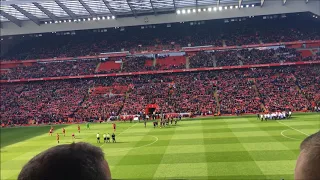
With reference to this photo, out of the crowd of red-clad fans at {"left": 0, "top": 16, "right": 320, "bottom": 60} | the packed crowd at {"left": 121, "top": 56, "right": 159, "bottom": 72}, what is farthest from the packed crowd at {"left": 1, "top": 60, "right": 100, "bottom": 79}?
the packed crowd at {"left": 121, "top": 56, "right": 159, "bottom": 72}

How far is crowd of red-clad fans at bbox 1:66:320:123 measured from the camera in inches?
2037

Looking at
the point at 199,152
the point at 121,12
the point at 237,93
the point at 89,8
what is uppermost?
the point at 121,12

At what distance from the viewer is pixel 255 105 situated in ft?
166

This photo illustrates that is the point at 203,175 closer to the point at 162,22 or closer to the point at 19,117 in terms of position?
the point at 19,117

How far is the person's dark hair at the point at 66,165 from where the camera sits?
1788 mm

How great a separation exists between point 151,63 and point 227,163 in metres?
51.4

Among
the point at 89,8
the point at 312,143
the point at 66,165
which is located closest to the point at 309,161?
the point at 312,143

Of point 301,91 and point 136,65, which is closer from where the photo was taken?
point 301,91

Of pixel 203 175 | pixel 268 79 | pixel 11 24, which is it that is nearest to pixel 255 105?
pixel 268 79

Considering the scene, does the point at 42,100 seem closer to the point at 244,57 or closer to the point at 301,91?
the point at 244,57

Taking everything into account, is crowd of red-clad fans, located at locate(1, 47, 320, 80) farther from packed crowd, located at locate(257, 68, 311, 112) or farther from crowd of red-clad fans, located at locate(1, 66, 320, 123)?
packed crowd, located at locate(257, 68, 311, 112)

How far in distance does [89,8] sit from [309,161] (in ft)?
210

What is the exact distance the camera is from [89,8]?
61.2 meters

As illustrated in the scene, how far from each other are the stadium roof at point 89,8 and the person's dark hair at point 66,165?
192 ft
